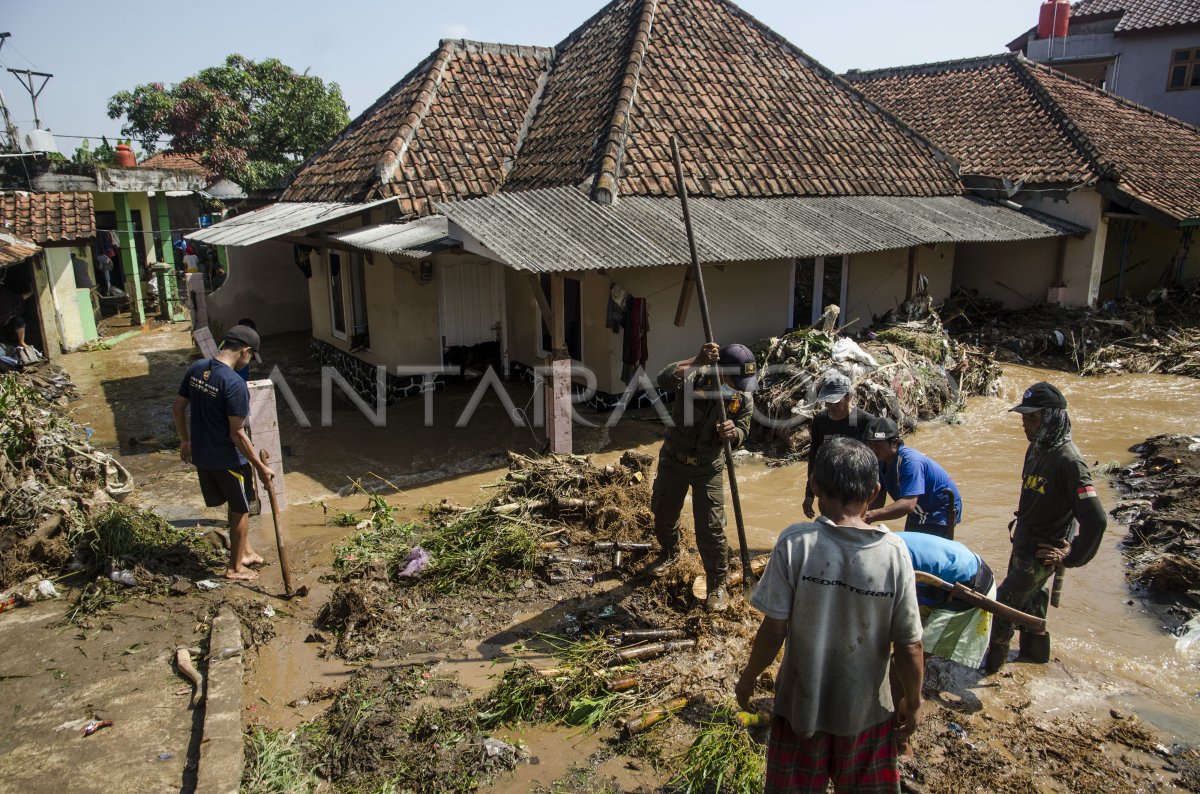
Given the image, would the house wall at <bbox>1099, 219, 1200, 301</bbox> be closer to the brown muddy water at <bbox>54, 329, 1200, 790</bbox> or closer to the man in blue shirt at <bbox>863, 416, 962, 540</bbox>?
the brown muddy water at <bbox>54, 329, 1200, 790</bbox>

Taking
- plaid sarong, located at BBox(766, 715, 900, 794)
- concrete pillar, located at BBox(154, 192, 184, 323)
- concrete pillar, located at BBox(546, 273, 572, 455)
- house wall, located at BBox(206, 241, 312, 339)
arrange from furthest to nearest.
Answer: concrete pillar, located at BBox(154, 192, 184, 323) → house wall, located at BBox(206, 241, 312, 339) → concrete pillar, located at BBox(546, 273, 572, 455) → plaid sarong, located at BBox(766, 715, 900, 794)

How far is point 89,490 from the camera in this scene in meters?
6.74

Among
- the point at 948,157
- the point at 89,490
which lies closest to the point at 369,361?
the point at 89,490

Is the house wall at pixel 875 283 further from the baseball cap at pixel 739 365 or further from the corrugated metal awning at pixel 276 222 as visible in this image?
the baseball cap at pixel 739 365

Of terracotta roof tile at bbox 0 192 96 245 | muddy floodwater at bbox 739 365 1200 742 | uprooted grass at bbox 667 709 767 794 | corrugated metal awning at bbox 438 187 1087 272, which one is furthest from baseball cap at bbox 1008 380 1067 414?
terracotta roof tile at bbox 0 192 96 245

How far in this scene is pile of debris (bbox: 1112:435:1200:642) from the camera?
18.8ft

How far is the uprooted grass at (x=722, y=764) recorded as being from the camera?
12.2 ft

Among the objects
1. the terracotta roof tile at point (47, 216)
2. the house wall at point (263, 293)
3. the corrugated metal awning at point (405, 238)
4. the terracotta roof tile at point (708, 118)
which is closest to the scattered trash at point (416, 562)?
the corrugated metal awning at point (405, 238)

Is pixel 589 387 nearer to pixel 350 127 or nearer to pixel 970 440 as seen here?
pixel 970 440

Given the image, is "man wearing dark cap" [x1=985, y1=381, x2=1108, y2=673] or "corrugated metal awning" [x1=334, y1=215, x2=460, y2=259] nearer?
"man wearing dark cap" [x1=985, y1=381, x2=1108, y2=673]

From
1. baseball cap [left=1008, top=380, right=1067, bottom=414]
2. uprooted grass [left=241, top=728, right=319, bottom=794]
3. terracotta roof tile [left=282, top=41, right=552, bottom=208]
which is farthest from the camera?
terracotta roof tile [left=282, top=41, right=552, bottom=208]

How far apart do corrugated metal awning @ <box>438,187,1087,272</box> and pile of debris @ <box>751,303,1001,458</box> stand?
134cm

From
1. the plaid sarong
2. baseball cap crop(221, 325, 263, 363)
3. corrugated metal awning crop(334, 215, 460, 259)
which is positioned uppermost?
corrugated metal awning crop(334, 215, 460, 259)

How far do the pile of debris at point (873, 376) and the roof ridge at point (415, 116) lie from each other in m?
6.06
